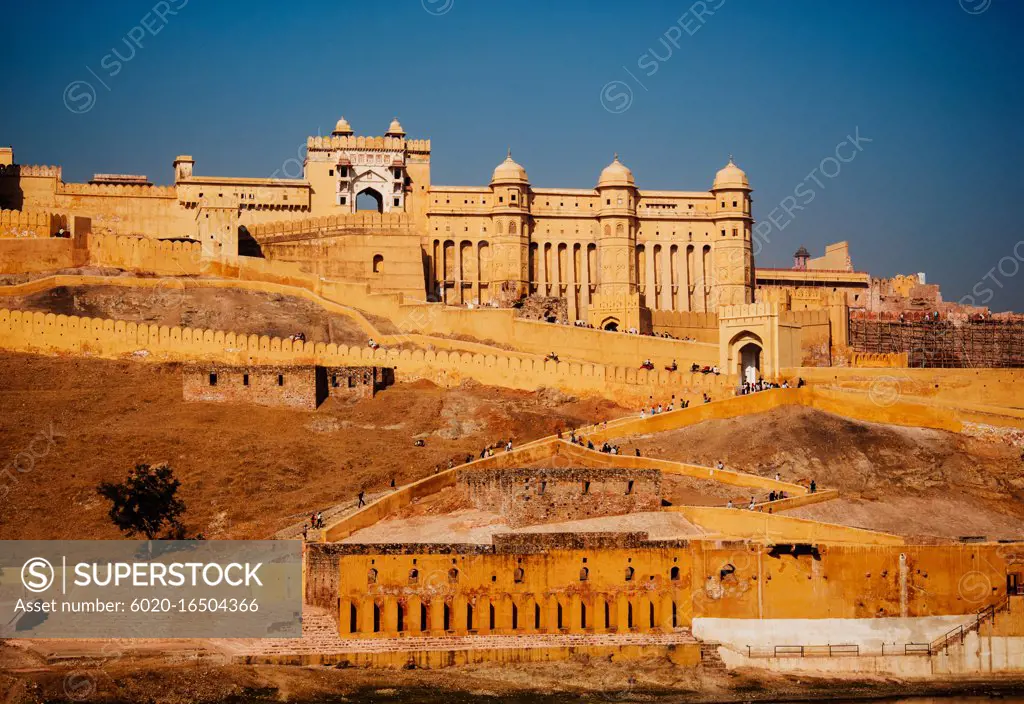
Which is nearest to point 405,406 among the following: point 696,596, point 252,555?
point 252,555

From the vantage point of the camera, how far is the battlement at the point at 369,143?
6900 centimetres

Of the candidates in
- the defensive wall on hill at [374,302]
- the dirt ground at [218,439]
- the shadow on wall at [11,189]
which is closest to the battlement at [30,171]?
the shadow on wall at [11,189]

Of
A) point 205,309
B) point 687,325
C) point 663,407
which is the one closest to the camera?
point 663,407

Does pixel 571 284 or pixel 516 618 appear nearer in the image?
pixel 516 618

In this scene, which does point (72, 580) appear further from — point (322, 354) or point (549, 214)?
point (549, 214)

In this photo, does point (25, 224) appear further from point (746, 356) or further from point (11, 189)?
point (746, 356)

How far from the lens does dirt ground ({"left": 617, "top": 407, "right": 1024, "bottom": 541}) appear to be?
127ft

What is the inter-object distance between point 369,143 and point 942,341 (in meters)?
28.1

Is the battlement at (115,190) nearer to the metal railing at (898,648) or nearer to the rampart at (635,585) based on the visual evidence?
the rampart at (635,585)

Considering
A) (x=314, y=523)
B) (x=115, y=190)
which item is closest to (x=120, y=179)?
(x=115, y=190)

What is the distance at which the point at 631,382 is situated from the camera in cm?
5028

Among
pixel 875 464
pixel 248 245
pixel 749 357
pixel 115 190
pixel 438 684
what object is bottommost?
pixel 438 684

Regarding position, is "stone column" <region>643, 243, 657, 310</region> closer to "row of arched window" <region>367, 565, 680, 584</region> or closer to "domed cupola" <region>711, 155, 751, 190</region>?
"domed cupola" <region>711, 155, 751, 190</region>

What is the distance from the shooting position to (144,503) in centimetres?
3775
